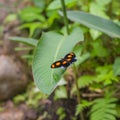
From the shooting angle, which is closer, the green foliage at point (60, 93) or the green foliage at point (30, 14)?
the green foliage at point (60, 93)

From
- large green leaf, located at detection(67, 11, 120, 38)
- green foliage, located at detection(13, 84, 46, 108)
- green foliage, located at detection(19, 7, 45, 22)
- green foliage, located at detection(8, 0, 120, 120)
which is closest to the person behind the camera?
green foliage, located at detection(8, 0, 120, 120)

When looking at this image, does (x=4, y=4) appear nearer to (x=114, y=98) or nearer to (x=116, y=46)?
(x=116, y=46)

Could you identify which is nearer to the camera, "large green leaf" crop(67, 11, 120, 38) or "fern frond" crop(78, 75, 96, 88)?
"large green leaf" crop(67, 11, 120, 38)

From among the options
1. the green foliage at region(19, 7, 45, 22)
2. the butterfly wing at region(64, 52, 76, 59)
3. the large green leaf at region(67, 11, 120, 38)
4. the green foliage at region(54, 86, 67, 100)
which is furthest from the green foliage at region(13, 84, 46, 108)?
the butterfly wing at region(64, 52, 76, 59)

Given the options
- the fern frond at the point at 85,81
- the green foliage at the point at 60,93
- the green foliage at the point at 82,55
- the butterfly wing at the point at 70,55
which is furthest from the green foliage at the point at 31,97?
the butterfly wing at the point at 70,55

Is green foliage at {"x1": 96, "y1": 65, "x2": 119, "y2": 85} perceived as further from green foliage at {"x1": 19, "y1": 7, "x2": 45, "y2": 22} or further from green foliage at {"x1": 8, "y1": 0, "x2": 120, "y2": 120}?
green foliage at {"x1": 19, "y1": 7, "x2": 45, "y2": 22}

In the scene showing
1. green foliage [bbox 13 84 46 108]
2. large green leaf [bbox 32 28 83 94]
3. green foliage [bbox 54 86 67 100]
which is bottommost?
green foliage [bbox 13 84 46 108]

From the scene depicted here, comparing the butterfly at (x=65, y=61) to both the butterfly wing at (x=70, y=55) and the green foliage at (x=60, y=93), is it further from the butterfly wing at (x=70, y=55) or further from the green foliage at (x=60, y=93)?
the green foliage at (x=60, y=93)
